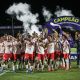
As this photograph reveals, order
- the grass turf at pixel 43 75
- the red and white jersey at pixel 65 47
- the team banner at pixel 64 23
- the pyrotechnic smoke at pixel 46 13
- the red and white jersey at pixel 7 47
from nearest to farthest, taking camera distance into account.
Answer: the grass turf at pixel 43 75
the red and white jersey at pixel 65 47
the red and white jersey at pixel 7 47
the team banner at pixel 64 23
the pyrotechnic smoke at pixel 46 13

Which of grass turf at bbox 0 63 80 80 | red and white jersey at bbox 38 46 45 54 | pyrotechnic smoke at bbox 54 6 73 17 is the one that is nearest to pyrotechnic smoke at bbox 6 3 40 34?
pyrotechnic smoke at bbox 54 6 73 17

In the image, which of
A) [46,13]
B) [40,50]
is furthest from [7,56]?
[46,13]

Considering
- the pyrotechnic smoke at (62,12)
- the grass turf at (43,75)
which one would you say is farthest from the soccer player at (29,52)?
the pyrotechnic smoke at (62,12)

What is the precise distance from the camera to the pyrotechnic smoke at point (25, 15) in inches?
1021

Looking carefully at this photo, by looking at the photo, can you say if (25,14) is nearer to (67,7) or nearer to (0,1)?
(0,1)

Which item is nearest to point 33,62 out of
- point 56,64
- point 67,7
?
point 56,64

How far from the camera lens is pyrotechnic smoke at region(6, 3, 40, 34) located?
25.9m

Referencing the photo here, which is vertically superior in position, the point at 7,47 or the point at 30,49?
the point at 7,47

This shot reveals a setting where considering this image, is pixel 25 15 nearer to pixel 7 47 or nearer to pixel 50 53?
pixel 7 47

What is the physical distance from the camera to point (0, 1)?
2719 centimetres

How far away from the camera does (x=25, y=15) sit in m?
28.5

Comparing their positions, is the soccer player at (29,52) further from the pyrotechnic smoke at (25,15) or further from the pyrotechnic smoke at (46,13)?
the pyrotechnic smoke at (25,15)

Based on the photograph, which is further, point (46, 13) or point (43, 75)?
point (46, 13)

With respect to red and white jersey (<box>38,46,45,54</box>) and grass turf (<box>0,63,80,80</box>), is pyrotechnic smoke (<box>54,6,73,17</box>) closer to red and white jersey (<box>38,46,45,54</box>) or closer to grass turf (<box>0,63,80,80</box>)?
red and white jersey (<box>38,46,45,54</box>)
